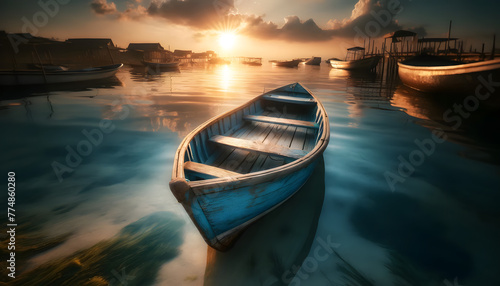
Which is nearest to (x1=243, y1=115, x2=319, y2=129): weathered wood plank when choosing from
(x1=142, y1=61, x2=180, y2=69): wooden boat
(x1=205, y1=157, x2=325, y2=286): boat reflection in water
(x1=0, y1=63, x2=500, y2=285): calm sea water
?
(x1=0, y1=63, x2=500, y2=285): calm sea water

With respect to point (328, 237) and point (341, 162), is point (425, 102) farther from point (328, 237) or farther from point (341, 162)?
point (328, 237)

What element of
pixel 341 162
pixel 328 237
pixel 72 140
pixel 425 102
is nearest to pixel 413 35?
pixel 425 102

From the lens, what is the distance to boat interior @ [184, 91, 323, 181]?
3467mm

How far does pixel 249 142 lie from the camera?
158 inches

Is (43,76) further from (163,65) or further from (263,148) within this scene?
(263,148)

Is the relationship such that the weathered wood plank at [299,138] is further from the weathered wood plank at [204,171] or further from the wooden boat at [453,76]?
the wooden boat at [453,76]

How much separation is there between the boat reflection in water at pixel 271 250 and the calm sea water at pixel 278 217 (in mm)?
17

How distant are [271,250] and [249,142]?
1.92 metres

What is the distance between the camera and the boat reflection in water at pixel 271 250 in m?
2.64

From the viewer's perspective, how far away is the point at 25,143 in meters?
6.02

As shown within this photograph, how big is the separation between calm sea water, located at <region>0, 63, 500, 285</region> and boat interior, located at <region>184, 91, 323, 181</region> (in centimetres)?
93

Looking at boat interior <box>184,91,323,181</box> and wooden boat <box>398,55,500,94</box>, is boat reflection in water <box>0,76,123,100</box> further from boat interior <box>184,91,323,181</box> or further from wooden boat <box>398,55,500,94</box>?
wooden boat <box>398,55,500,94</box>

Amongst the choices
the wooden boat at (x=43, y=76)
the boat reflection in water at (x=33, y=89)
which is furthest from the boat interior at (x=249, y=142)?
the wooden boat at (x=43, y=76)

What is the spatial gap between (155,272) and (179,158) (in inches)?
60.8
